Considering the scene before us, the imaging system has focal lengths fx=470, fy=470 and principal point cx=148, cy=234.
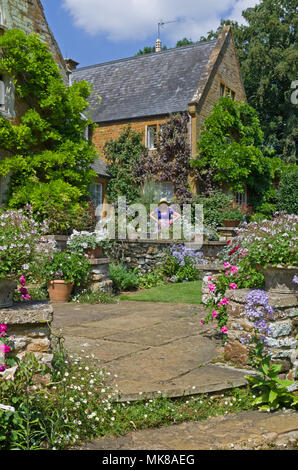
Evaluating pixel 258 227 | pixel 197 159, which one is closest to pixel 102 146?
pixel 197 159

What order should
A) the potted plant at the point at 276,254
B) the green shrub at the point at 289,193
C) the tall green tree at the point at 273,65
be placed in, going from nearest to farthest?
the potted plant at the point at 276,254
the green shrub at the point at 289,193
the tall green tree at the point at 273,65

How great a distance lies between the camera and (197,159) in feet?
58.0

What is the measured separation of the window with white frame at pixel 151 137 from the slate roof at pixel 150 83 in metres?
0.59

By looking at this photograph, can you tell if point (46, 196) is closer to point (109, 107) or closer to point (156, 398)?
point (156, 398)

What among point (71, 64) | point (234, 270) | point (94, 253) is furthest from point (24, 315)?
point (71, 64)

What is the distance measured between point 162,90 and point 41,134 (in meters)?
8.34

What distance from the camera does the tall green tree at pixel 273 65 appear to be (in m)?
29.8

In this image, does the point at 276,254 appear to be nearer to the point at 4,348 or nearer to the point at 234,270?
the point at 234,270

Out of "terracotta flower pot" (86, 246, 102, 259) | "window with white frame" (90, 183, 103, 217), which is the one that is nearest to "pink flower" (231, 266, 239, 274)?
"terracotta flower pot" (86, 246, 102, 259)

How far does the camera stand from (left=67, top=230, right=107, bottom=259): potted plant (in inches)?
376

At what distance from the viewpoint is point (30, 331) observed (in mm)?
3762

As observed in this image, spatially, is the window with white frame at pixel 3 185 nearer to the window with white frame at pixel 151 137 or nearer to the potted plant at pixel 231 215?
the potted plant at pixel 231 215

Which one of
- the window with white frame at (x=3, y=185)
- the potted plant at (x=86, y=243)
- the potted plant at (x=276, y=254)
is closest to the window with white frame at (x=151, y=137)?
the window with white frame at (x=3, y=185)

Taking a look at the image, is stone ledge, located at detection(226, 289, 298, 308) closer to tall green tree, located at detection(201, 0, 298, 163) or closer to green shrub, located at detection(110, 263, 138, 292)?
green shrub, located at detection(110, 263, 138, 292)
